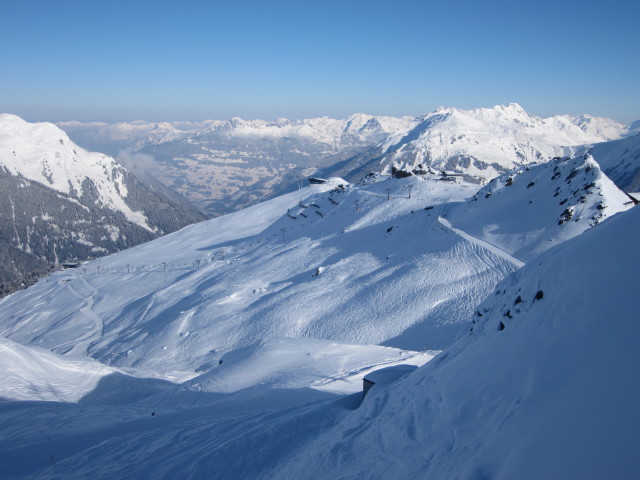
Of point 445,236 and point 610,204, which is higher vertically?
point 610,204

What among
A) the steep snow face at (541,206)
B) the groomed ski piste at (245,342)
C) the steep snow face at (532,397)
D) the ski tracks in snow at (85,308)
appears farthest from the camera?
the ski tracks in snow at (85,308)

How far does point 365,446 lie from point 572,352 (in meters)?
6.11

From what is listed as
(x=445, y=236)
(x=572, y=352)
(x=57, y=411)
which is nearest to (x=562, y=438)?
(x=572, y=352)

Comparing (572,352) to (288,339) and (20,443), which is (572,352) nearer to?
(20,443)

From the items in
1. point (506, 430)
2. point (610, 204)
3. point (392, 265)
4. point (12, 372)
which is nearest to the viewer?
point (506, 430)

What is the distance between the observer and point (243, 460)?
12609 millimetres

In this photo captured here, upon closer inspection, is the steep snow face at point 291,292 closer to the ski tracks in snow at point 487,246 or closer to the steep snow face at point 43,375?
the ski tracks in snow at point 487,246

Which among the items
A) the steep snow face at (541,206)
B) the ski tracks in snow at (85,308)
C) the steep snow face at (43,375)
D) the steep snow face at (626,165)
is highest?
the steep snow face at (626,165)

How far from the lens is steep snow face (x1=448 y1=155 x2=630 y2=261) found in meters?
37.3

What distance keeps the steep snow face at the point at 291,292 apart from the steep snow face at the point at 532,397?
17.5m

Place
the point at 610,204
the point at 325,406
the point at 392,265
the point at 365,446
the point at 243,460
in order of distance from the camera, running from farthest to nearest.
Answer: the point at 392,265 < the point at 610,204 < the point at 325,406 < the point at 243,460 < the point at 365,446

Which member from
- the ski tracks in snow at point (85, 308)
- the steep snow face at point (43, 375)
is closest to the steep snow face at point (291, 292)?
the ski tracks in snow at point (85, 308)

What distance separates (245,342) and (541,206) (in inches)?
1406

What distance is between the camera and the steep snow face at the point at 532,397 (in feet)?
22.8
